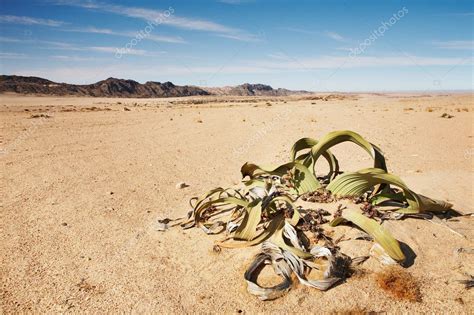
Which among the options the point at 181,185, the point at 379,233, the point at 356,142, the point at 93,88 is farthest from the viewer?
the point at 93,88

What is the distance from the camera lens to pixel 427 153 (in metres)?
6.92

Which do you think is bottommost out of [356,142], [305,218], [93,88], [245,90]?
[305,218]

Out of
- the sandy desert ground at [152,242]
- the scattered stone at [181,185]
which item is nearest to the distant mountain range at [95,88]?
the sandy desert ground at [152,242]

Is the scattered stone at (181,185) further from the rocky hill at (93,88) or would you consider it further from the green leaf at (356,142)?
the rocky hill at (93,88)

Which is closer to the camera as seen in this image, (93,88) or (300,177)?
(300,177)

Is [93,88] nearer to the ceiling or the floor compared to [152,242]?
nearer to the ceiling

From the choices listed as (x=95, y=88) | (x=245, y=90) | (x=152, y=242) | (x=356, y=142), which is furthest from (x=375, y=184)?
(x=245, y=90)

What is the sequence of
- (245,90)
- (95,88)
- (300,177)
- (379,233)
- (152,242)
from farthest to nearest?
(245,90), (95,88), (300,177), (152,242), (379,233)

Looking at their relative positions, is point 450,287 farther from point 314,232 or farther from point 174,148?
point 174,148

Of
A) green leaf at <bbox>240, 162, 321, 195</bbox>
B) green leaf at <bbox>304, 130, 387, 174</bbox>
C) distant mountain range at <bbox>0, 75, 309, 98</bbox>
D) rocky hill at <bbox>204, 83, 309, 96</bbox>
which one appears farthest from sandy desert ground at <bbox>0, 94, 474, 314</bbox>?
rocky hill at <bbox>204, 83, 309, 96</bbox>

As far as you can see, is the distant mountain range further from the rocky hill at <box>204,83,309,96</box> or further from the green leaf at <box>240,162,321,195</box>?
the green leaf at <box>240,162,321,195</box>

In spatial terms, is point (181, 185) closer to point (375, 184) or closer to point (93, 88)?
point (375, 184)

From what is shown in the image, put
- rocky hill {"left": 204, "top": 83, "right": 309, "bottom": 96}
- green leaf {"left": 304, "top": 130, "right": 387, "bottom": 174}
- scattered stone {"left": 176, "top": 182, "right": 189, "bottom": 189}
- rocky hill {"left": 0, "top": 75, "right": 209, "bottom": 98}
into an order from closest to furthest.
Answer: green leaf {"left": 304, "top": 130, "right": 387, "bottom": 174}
scattered stone {"left": 176, "top": 182, "right": 189, "bottom": 189}
rocky hill {"left": 0, "top": 75, "right": 209, "bottom": 98}
rocky hill {"left": 204, "top": 83, "right": 309, "bottom": 96}

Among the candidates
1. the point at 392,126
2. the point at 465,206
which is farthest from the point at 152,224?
the point at 392,126
